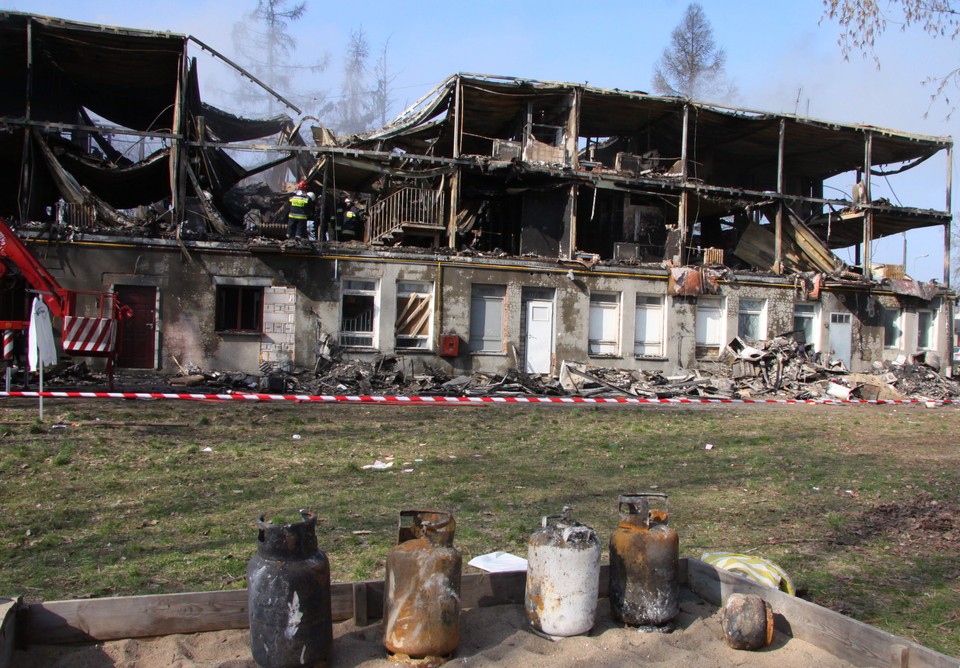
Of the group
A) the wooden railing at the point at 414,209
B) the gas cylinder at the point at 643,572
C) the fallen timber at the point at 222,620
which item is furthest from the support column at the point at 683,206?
the fallen timber at the point at 222,620

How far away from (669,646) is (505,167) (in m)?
20.3

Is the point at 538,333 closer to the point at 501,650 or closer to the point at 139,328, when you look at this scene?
the point at 139,328

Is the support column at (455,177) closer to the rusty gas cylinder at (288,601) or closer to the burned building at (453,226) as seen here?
the burned building at (453,226)

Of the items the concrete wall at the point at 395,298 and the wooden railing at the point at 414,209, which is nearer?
the concrete wall at the point at 395,298

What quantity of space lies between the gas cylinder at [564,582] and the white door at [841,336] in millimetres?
25294

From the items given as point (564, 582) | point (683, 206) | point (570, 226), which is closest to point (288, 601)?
point (564, 582)

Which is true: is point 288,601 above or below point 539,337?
below

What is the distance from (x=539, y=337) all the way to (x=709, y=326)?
20.1 ft

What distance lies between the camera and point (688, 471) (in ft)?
31.1

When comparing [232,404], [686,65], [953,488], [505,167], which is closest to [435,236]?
[505,167]

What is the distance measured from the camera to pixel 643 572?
4441 mm

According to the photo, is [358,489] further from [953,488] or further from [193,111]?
[193,111]

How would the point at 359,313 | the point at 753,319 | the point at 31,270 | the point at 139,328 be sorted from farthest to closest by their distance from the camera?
the point at 753,319 < the point at 359,313 < the point at 139,328 < the point at 31,270

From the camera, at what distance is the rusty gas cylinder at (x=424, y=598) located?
392cm
